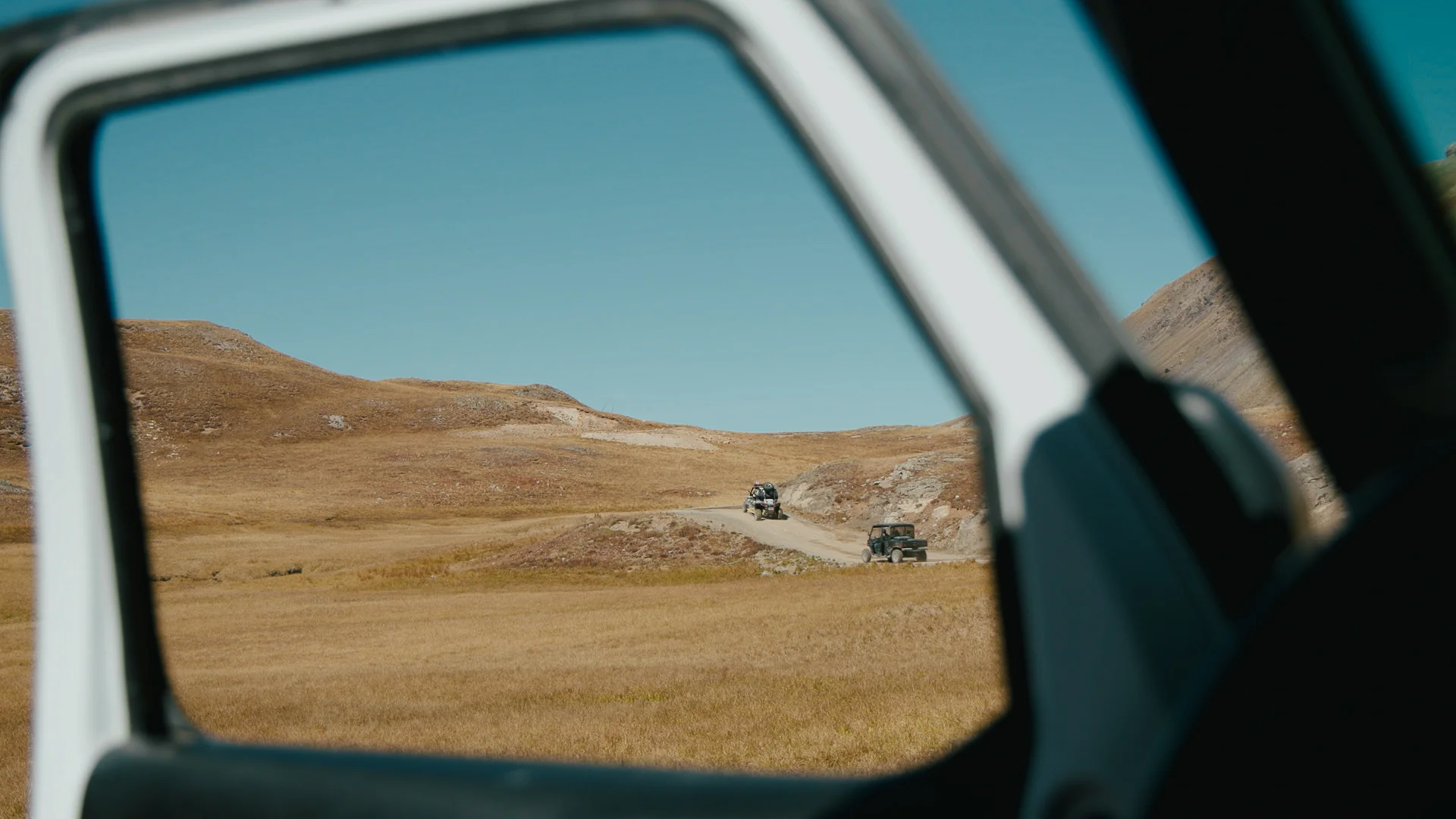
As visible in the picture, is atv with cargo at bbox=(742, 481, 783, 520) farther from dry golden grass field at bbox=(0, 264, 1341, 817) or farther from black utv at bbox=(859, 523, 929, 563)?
black utv at bbox=(859, 523, 929, 563)

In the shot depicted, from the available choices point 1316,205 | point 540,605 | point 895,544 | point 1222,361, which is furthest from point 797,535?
point 1316,205

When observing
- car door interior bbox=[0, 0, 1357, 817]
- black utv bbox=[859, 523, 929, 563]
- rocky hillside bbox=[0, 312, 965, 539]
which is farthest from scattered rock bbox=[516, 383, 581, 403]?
car door interior bbox=[0, 0, 1357, 817]

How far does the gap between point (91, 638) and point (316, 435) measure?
5350cm

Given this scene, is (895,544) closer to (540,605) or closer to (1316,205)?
(540,605)

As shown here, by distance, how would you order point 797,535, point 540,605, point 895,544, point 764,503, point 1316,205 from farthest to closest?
point 764,503 < point 797,535 < point 895,544 < point 540,605 < point 1316,205

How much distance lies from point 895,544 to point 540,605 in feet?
36.5

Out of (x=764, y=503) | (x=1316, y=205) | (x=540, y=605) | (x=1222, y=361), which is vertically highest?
(x=1316, y=205)

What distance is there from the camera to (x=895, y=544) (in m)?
32.0

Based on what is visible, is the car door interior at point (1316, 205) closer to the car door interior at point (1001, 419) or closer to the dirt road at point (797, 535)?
the car door interior at point (1001, 419)

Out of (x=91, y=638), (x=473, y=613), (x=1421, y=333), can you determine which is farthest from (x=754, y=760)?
(x=473, y=613)

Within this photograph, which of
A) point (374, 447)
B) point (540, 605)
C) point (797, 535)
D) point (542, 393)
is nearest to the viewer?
point (540, 605)

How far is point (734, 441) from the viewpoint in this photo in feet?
352

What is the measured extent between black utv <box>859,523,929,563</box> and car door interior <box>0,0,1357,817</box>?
30663 mm

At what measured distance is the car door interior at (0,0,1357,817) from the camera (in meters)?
0.91
